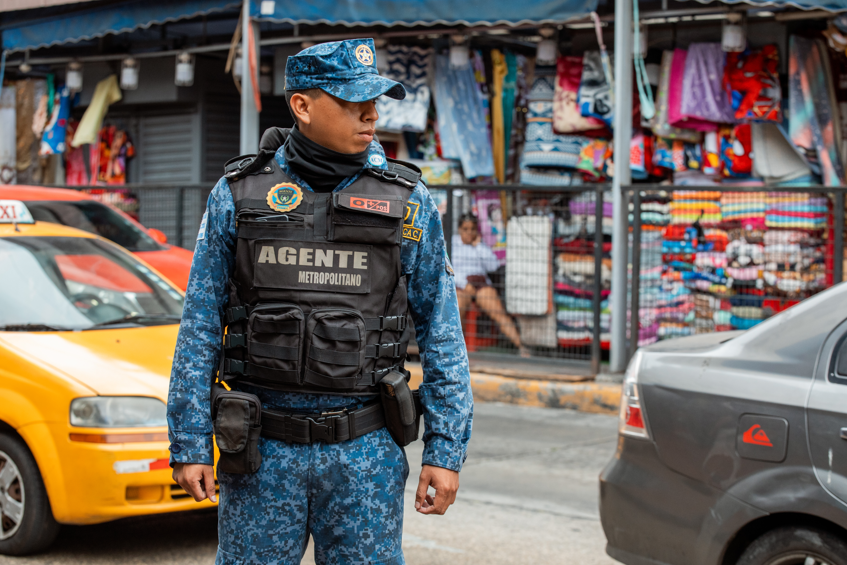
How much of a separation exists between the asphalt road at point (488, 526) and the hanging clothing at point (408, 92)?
398 centimetres

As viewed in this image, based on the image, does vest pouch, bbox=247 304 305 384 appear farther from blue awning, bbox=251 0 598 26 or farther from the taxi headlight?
blue awning, bbox=251 0 598 26

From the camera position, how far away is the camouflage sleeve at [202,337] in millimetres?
2646

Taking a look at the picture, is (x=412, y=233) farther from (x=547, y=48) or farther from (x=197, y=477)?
(x=547, y=48)

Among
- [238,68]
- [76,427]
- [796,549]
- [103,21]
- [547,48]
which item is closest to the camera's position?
[796,549]

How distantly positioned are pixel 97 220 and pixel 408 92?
130 inches

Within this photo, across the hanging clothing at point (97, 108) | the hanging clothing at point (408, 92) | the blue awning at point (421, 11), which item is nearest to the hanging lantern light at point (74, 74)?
the hanging clothing at point (97, 108)

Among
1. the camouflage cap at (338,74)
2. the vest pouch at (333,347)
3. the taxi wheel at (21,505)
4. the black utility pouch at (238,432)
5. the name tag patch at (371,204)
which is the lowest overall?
the taxi wheel at (21,505)

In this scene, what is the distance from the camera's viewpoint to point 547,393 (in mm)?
8820

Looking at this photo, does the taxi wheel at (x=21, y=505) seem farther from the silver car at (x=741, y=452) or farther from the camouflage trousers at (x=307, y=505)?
the silver car at (x=741, y=452)

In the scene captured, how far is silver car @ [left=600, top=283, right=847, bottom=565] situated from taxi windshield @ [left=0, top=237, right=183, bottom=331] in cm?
288

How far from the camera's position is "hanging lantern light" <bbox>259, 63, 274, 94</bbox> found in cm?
1198

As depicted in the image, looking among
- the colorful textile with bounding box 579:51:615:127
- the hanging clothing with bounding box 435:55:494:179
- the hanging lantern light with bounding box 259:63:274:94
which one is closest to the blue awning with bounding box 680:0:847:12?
the colorful textile with bounding box 579:51:615:127

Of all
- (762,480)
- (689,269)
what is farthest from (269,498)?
(689,269)

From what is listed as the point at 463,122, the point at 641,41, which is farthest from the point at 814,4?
the point at 463,122
